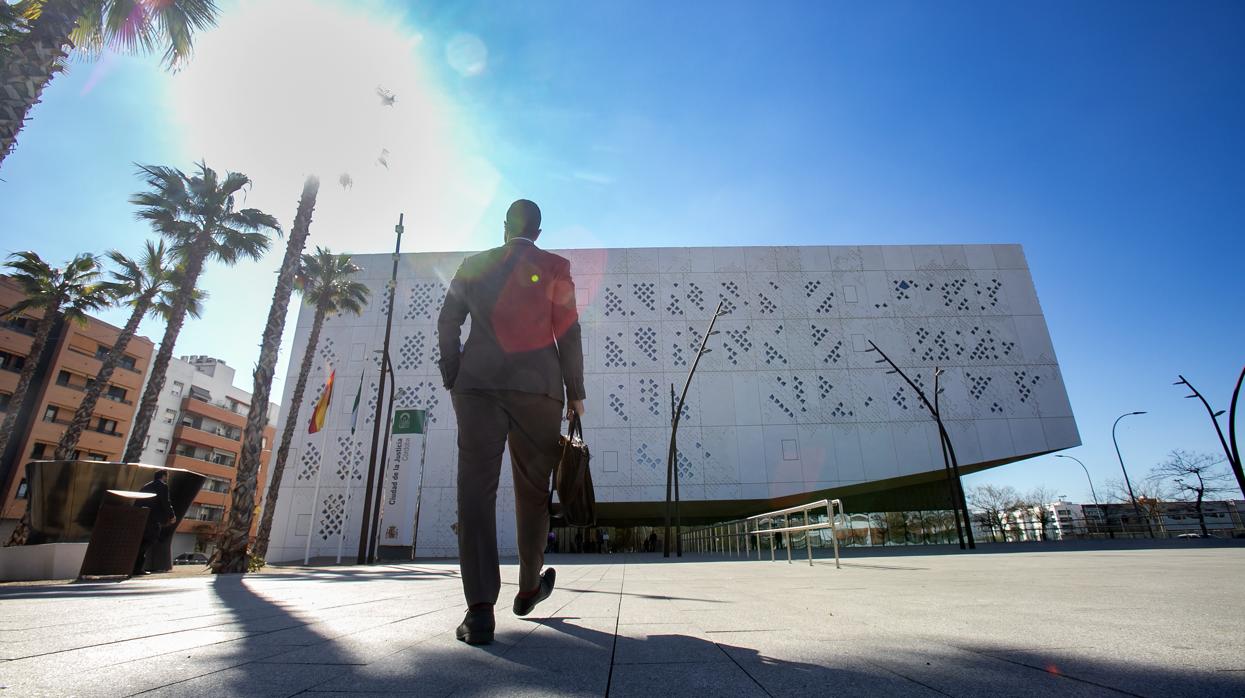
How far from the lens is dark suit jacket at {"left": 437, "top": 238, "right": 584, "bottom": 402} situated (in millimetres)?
2477

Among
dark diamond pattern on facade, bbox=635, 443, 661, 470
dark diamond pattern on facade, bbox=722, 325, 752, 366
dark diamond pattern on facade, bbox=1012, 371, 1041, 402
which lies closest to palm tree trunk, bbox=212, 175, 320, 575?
dark diamond pattern on facade, bbox=635, 443, 661, 470

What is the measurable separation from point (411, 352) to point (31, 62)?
22.4m

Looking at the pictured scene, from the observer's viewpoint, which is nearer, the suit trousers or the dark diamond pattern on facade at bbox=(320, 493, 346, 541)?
the suit trousers

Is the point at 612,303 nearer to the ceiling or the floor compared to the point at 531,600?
nearer to the ceiling

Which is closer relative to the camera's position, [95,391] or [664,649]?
[664,649]

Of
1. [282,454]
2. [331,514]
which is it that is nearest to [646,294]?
[282,454]

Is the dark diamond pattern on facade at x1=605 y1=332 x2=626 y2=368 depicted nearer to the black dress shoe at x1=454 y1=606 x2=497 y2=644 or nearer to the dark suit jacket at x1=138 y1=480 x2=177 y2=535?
the dark suit jacket at x1=138 y1=480 x2=177 y2=535

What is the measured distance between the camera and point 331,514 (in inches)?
1019

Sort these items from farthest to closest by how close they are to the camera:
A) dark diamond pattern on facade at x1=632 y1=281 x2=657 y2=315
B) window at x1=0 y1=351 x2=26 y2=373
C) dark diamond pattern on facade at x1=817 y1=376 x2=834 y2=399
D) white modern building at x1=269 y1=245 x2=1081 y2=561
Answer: window at x1=0 y1=351 x2=26 y2=373, dark diamond pattern on facade at x1=632 y1=281 x2=657 y2=315, dark diamond pattern on facade at x1=817 y1=376 x2=834 y2=399, white modern building at x1=269 y1=245 x2=1081 y2=561

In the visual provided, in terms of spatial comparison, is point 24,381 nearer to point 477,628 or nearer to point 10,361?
point 10,361

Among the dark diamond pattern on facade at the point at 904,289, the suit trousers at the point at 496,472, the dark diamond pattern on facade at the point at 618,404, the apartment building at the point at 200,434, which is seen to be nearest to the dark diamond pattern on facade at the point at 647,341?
the dark diamond pattern on facade at the point at 618,404

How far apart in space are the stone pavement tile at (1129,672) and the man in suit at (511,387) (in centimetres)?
182

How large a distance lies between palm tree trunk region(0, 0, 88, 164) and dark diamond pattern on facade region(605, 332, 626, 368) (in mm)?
22300

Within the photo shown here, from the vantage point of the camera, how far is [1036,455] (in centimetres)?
2784
